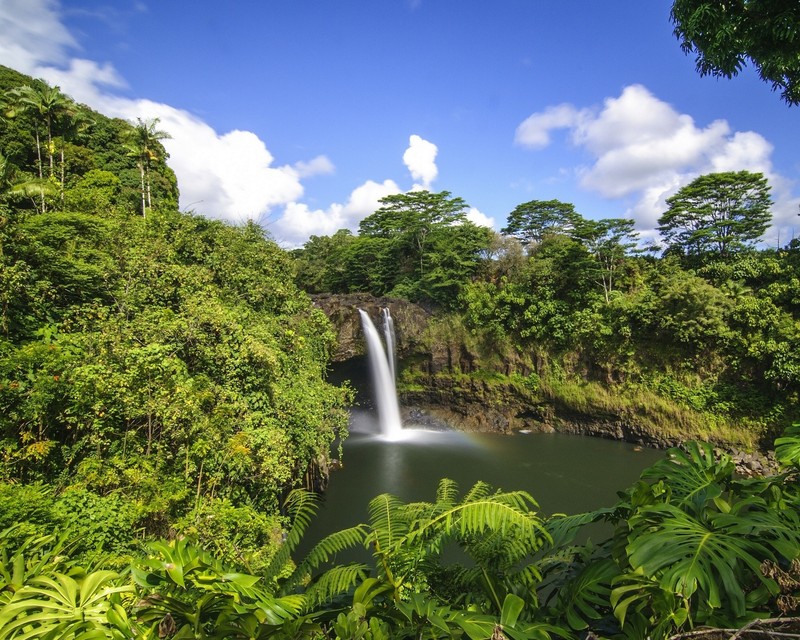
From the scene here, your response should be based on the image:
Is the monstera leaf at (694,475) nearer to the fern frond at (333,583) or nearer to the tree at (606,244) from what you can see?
the fern frond at (333,583)

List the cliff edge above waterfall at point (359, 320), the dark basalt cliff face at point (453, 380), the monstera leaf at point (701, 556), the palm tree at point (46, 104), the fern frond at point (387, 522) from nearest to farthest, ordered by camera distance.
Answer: the monstera leaf at point (701, 556) < the fern frond at point (387, 522) < the palm tree at point (46, 104) < the dark basalt cliff face at point (453, 380) < the cliff edge above waterfall at point (359, 320)

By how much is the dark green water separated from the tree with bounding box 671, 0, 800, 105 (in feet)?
27.1

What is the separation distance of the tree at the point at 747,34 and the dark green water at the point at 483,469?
8.27 metres

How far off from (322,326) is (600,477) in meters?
8.43

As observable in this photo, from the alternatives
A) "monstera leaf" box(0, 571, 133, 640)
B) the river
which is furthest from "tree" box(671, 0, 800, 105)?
the river

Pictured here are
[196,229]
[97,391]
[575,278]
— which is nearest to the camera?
[97,391]

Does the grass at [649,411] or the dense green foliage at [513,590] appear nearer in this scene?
the dense green foliage at [513,590]

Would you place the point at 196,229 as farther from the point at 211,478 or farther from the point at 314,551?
the point at 314,551

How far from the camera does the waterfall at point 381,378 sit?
16641 millimetres

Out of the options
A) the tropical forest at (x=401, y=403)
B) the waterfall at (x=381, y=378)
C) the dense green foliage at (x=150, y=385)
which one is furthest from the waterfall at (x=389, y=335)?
the dense green foliage at (x=150, y=385)

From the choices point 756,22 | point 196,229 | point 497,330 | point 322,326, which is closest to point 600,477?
point 497,330

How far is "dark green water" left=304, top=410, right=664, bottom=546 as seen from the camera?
→ 9734mm

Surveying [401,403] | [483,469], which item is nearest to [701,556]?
[483,469]

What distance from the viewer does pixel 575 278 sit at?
15766 millimetres
